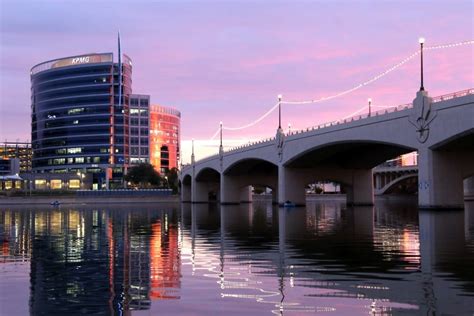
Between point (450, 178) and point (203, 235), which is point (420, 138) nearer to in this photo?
point (450, 178)

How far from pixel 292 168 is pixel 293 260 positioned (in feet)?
213

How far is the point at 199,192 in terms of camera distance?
14050cm

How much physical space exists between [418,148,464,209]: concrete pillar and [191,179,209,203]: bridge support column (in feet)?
286

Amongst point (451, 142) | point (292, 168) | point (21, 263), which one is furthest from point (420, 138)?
point (21, 263)

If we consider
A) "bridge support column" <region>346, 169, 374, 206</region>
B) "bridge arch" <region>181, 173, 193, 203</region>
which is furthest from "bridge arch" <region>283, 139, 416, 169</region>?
"bridge arch" <region>181, 173, 193, 203</region>

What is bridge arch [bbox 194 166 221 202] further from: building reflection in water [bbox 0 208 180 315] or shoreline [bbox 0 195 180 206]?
building reflection in water [bbox 0 208 180 315]

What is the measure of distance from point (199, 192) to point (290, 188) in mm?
57911

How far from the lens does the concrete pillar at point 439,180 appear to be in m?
53.0

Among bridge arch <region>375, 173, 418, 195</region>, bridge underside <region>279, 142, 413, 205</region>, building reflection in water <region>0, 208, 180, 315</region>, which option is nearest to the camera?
building reflection in water <region>0, 208, 180, 315</region>

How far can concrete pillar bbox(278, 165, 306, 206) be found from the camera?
84.2m

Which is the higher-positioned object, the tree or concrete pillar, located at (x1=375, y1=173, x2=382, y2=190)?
the tree

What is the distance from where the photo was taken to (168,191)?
158875mm

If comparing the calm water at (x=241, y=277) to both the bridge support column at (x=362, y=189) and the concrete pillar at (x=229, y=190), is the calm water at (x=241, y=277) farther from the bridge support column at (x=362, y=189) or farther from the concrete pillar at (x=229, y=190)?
the concrete pillar at (x=229, y=190)

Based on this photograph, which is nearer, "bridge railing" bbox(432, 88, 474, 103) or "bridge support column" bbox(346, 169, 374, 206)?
"bridge railing" bbox(432, 88, 474, 103)
